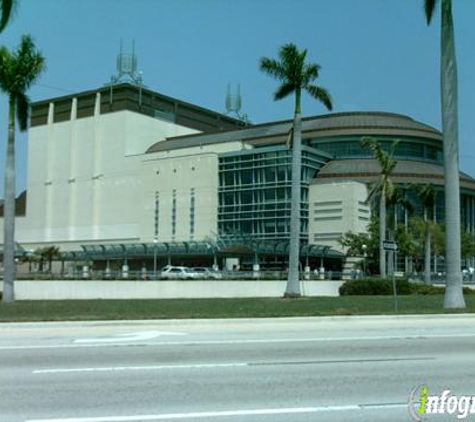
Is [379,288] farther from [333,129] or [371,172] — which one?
[333,129]

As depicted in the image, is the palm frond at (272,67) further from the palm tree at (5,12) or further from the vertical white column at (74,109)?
the vertical white column at (74,109)

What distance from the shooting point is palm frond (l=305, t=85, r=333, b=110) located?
37500 mm

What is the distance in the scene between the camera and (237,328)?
1720 centimetres

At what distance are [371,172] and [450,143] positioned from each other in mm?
62341

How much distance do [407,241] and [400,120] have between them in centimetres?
3731

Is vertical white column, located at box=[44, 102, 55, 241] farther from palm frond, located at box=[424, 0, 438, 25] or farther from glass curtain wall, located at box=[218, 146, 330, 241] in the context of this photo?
palm frond, located at box=[424, 0, 438, 25]

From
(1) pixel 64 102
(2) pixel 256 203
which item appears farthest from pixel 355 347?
(1) pixel 64 102

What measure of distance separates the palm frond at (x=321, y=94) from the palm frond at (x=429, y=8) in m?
11.2

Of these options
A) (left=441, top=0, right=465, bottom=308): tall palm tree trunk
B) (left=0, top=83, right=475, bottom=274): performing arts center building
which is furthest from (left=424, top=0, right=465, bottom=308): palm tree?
(left=0, top=83, right=475, bottom=274): performing arts center building

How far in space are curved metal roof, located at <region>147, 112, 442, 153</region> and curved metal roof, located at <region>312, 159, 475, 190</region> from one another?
488cm

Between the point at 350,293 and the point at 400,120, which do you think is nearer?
the point at 350,293

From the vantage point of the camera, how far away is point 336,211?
8481 cm

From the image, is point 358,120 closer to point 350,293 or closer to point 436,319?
point 350,293

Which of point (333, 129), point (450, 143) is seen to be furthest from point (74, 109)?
point (450, 143)
